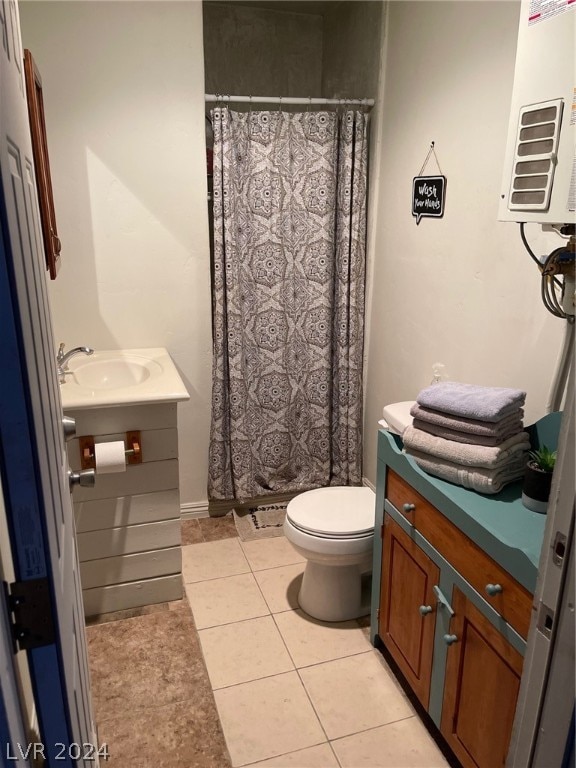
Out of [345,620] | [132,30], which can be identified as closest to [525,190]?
[345,620]

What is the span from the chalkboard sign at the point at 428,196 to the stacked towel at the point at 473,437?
969 mm

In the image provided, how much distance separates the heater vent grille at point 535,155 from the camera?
4.56 feet

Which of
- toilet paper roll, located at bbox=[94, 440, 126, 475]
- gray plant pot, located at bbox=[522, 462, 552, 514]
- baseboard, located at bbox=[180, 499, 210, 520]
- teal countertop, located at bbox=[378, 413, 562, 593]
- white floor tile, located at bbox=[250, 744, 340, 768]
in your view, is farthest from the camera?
baseboard, located at bbox=[180, 499, 210, 520]

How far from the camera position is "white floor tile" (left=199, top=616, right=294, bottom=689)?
204 centimetres

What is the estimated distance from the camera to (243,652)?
2.14 meters

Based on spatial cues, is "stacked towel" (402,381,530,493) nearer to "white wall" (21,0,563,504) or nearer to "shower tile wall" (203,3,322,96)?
"white wall" (21,0,563,504)

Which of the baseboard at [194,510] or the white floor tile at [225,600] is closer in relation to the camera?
the white floor tile at [225,600]

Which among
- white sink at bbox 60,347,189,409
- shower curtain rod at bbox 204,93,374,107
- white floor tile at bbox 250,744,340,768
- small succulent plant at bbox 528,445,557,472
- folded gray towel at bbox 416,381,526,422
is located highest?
shower curtain rod at bbox 204,93,374,107

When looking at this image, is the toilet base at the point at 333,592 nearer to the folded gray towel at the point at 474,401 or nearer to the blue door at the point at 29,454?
the folded gray towel at the point at 474,401

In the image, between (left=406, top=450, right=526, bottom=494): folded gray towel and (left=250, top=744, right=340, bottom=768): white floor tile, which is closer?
(left=406, top=450, right=526, bottom=494): folded gray towel

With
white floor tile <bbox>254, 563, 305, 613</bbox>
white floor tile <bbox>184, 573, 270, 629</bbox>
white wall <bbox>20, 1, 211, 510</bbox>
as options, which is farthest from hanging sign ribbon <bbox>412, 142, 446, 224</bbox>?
white floor tile <bbox>184, 573, 270, 629</bbox>

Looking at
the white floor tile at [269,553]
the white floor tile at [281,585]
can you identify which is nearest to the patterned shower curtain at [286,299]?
the white floor tile at [269,553]

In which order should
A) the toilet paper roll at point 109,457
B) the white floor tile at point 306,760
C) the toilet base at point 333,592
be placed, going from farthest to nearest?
the toilet base at point 333,592
the toilet paper roll at point 109,457
the white floor tile at point 306,760

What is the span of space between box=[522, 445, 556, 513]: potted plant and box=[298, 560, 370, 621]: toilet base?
3.11 ft
